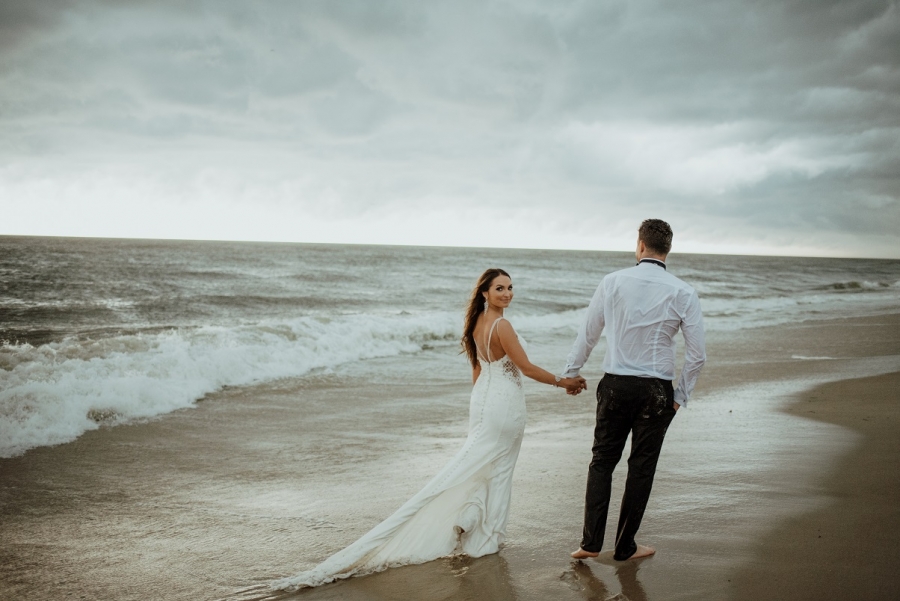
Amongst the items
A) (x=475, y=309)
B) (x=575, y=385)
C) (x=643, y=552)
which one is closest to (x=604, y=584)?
(x=643, y=552)

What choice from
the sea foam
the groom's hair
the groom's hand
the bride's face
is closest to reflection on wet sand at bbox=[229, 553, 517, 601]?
the groom's hand

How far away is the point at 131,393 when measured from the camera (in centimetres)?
855

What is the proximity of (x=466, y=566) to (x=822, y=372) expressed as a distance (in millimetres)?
9593

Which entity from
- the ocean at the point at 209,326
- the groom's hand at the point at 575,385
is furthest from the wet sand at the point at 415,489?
the groom's hand at the point at 575,385

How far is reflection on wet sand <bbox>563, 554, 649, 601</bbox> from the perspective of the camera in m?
3.44

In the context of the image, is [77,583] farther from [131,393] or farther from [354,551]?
[131,393]

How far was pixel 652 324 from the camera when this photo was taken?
370 centimetres

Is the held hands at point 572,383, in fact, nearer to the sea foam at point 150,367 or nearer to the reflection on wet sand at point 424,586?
the reflection on wet sand at point 424,586

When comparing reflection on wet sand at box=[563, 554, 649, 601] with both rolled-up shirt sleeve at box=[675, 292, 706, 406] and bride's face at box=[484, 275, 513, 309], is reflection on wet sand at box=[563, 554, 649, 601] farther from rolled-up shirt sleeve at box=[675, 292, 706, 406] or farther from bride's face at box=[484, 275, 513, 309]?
bride's face at box=[484, 275, 513, 309]

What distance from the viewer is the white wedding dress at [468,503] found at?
389 cm

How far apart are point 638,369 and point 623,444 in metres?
0.48

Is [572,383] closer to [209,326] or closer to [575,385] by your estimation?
[575,385]

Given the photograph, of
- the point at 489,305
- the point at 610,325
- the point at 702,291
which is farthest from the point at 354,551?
the point at 702,291

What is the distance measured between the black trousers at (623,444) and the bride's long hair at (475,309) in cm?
96
